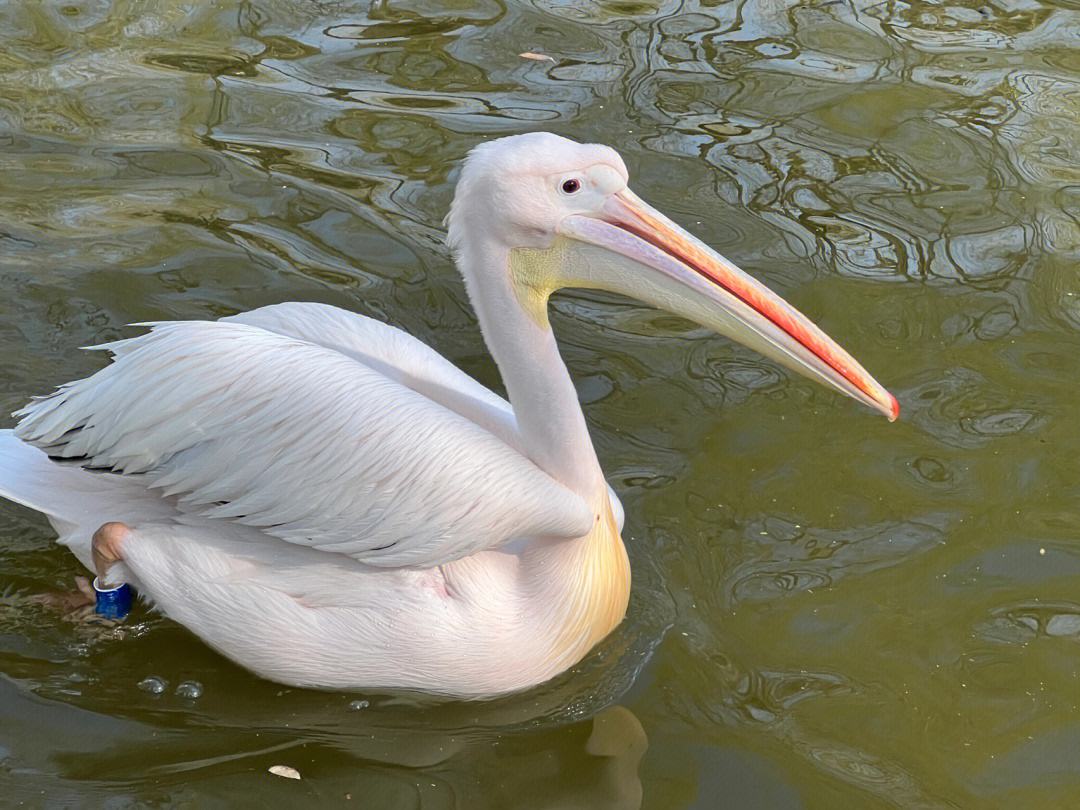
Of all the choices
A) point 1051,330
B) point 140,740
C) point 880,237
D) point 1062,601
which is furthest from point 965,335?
point 140,740

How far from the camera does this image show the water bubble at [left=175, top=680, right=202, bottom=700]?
10.3 ft

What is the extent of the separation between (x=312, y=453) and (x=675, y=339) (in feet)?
5.46

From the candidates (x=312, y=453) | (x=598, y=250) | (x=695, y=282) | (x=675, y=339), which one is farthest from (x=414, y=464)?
(x=675, y=339)

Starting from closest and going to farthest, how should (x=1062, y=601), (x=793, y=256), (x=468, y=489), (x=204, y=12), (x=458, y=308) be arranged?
(x=468, y=489) < (x=1062, y=601) < (x=458, y=308) < (x=793, y=256) < (x=204, y=12)

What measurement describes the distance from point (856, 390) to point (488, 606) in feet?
3.09

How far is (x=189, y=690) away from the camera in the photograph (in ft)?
10.3

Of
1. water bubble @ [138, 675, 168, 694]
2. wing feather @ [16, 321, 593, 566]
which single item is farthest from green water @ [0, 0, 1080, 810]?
wing feather @ [16, 321, 593, 566]

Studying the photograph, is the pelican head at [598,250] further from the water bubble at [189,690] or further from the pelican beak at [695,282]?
the water bubble at [189,690]

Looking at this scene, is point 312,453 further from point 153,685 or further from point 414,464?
point 153,685

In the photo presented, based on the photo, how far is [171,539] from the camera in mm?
3146

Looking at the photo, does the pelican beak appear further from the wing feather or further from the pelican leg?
the pelican leg

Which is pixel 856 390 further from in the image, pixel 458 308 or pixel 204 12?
pixel 204 12

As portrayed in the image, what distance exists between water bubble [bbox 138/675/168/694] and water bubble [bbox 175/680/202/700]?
0.03m

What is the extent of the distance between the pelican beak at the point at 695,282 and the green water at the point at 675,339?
74cm
